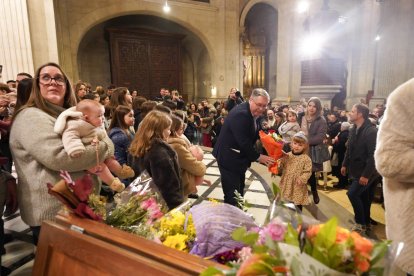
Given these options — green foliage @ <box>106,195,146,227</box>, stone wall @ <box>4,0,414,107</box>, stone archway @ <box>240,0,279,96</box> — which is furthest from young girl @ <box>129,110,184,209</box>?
stone archway @ <box>240,0,279,96</box>

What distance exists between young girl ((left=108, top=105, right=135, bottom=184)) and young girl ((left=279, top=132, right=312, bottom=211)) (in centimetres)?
190

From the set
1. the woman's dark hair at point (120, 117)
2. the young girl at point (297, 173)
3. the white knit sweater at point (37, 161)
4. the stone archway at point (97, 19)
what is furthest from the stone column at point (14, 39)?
the young girl at point (297, 173)

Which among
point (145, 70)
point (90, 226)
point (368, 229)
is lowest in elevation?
point (368, 229)

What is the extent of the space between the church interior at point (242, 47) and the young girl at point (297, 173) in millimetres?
3525

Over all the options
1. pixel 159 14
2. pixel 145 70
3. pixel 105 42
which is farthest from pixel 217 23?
pixel 105 42

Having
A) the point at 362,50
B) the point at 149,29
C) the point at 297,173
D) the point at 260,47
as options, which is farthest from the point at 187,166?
the point at 260,47

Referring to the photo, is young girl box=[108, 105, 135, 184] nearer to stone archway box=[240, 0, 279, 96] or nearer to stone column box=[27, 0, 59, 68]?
stone column box=[27, 0, 59, 68]

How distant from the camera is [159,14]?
36.4 ft

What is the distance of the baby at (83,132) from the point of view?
5.22ft

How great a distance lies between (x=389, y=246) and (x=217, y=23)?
12760 millimetres

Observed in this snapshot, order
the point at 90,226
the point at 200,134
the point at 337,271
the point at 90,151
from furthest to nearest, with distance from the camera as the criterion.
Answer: the point at 200,134
the point at 90,151
the point at 90,226
the point at 337,271

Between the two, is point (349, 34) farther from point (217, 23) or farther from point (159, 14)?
point (159, 14)

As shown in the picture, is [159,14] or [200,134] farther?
[159,14]

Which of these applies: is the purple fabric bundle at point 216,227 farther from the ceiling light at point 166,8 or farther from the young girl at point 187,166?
the ceiling light at point 166,8
